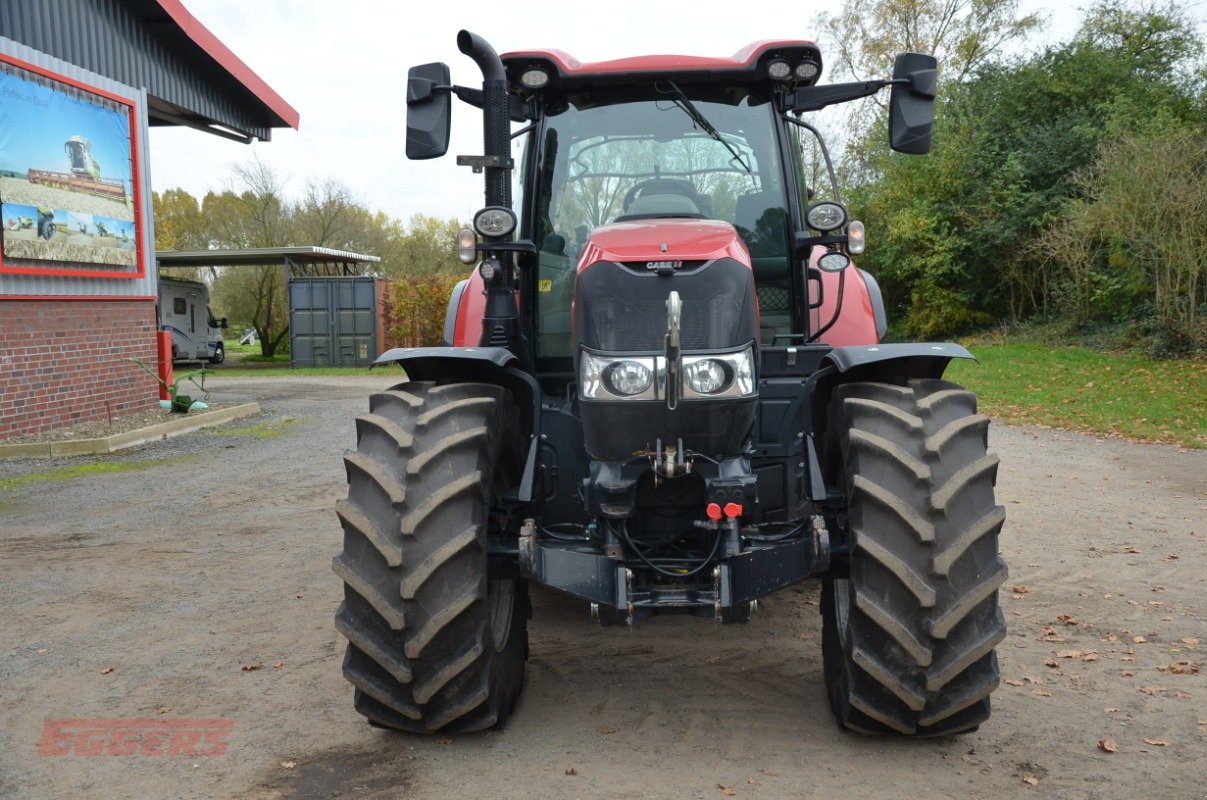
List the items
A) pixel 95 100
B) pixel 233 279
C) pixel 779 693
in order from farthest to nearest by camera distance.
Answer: pixel 233 279 < pixel 95 100 < pixel 779 693

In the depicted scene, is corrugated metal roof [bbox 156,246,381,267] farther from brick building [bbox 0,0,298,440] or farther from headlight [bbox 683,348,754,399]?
headlight [bbox 683,348,754,399]

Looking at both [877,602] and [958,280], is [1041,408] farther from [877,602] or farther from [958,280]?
[958,280]

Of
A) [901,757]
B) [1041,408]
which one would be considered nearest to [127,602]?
[901,757]

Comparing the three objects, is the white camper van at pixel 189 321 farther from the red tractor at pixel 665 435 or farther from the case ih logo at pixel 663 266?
the case ih logo at pixel 663 266

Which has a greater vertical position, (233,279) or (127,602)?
(233,279)

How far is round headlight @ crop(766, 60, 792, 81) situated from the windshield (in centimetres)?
20

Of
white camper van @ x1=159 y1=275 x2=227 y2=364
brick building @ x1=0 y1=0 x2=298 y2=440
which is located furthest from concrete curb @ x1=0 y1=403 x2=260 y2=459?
white camper van @ x1=159 y1=275 x2=227 y2=364

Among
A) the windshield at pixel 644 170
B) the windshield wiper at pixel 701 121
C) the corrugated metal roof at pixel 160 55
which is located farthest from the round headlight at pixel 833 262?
the corrugated metal roof at pixel 160 55

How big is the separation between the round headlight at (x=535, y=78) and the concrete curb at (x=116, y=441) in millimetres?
9235

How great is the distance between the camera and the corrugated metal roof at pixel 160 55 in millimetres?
12787

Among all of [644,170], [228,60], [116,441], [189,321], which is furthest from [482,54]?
[189,321]

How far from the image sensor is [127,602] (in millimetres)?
6035

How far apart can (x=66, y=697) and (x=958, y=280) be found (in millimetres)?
30027

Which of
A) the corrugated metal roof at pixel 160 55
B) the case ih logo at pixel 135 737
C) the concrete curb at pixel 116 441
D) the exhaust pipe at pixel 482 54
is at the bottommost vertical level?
the case ih logo at pixel 135 737
